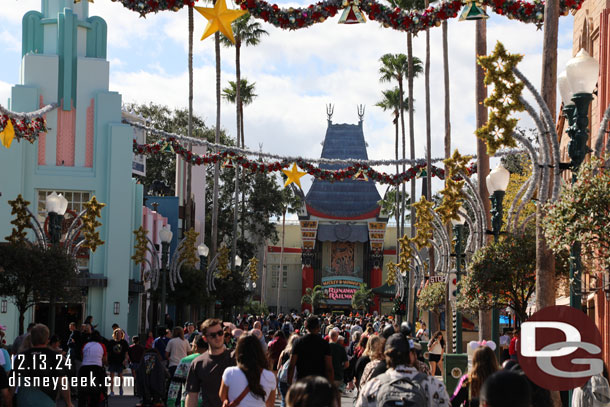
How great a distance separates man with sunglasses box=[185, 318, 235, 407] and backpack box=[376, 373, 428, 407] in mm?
2339

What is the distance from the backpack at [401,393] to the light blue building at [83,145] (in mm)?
31191

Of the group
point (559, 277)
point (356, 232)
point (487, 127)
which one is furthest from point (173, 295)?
point (356, 232)

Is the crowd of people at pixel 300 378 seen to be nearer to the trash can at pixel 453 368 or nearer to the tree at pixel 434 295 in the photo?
the trash can at pixel 453 368

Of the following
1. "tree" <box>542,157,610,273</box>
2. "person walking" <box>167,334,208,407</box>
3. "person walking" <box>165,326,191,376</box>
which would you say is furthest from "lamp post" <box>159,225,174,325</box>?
"tree" <box>542,157,610,273</box>

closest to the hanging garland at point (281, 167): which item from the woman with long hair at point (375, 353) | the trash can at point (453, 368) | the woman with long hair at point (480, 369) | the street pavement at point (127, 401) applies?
the street pavement at point (127, 401)

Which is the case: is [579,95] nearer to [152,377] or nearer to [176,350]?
[152,377]

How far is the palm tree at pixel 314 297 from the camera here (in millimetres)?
98062

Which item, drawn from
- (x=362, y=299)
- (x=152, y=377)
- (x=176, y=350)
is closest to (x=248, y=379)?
(x=152, y=377)

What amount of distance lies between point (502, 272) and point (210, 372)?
10620 millimetres

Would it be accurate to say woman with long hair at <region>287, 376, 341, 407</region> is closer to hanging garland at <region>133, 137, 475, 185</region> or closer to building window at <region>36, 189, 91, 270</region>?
hanging garland at <region>133, 137, 475, 185</region>

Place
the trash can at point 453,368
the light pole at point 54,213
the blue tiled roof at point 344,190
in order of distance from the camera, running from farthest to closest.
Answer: the blue tiled roof at point 344,190, the light pole at point 54,213, the trash can at point 453,368

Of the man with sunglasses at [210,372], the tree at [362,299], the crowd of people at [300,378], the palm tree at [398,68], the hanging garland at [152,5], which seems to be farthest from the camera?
the tree at [362,299]

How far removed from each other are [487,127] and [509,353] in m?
7.27

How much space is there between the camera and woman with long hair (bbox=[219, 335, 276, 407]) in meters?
8.79
